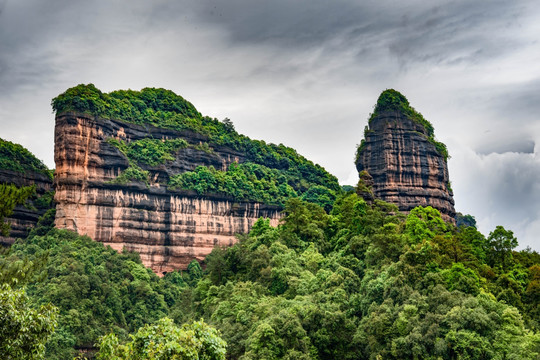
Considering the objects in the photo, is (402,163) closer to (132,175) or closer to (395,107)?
(395,107)

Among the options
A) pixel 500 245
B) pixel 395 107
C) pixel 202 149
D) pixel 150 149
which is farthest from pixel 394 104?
pixel 500 245

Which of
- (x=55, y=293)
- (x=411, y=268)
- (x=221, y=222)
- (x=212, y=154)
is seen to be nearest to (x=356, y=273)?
(x=411, y=268)

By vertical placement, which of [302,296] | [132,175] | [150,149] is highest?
[150,149]

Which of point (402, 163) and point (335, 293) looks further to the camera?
point (402, 163)

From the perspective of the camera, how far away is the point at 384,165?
263 ft

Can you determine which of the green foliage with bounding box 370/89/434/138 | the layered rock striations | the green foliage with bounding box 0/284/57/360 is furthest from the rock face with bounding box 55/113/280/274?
the green foliage with bounding box 0/284/57/360

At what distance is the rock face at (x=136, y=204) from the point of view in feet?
227

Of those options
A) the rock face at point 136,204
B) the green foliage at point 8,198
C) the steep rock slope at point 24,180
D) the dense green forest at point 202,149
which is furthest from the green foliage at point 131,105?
the green foliage at point 8,198

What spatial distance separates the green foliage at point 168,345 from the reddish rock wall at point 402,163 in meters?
63.2

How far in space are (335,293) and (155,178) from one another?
3805 cm

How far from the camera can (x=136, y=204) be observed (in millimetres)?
72688

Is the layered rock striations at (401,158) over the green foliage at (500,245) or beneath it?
over

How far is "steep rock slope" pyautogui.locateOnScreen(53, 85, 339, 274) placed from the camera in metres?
69.8

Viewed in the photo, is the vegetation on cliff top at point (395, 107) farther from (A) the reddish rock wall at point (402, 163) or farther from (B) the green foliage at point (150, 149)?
(B) the green foliage at point (150, 149)
